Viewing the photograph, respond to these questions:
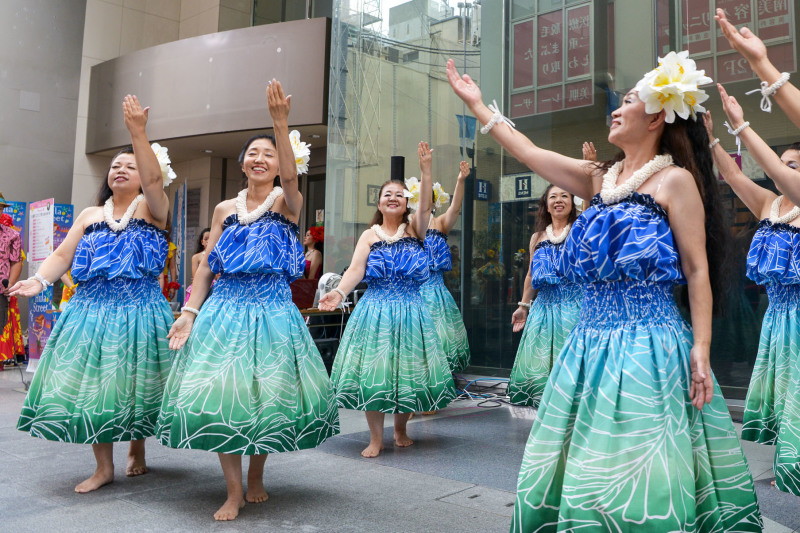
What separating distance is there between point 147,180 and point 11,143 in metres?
9.90

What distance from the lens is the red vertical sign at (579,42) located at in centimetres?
725

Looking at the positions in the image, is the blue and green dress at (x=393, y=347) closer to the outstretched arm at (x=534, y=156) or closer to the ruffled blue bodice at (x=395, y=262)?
the ruffled blue bodice at (x=395, y=262)

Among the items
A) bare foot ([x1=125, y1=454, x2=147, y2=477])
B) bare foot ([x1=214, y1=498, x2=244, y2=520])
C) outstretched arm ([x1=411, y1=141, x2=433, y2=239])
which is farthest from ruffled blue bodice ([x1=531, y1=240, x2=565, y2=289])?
bare foot ([x1=125, y1=454, x2=147, y2=477])

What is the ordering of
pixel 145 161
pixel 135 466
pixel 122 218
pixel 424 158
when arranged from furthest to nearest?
pixel 424 158 < pixel 135 466 < pixel 122 218 < pixel 145 161

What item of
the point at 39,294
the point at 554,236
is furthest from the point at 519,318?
the point at 39,294

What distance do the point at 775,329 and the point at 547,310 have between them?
6.12 feet

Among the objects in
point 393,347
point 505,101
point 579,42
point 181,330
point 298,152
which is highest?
point 579,42

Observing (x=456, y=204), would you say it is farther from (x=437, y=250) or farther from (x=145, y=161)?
(x=145, y=161)

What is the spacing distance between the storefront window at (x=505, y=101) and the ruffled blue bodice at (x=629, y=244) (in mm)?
4541

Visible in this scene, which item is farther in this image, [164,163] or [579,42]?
[579,42]

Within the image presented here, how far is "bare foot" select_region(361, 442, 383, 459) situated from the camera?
4328mm

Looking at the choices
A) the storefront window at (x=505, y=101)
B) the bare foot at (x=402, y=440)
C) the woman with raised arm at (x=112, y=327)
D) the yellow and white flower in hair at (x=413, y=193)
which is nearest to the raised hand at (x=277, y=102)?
the woman with raised arm at (x=112, y=327)

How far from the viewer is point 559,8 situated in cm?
750

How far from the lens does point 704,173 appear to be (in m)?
2.15
